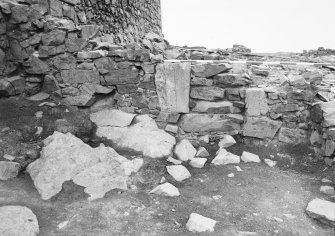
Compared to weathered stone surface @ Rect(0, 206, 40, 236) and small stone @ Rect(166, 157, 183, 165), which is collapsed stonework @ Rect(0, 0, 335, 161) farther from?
weathered stone surface @ Rect(0, 206, 40, 236)

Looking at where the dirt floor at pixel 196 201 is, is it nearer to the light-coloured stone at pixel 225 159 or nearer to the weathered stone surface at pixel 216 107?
the light-coloured stone at pixel 225 159

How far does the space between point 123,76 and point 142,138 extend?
1449mm

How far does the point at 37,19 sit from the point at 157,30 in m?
7.50

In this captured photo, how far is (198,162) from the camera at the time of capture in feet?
19.5

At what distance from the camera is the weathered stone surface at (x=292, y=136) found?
6336 mm

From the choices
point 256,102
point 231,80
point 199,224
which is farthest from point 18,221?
point 256,102

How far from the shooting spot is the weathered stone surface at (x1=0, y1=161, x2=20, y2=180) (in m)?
5.17

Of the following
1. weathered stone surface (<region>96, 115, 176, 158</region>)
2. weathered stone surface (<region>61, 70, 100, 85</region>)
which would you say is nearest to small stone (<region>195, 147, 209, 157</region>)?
weathered stone surface (<region>96, 115, 176, 158</region>)

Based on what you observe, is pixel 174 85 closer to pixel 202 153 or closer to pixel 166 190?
pixel 202 153

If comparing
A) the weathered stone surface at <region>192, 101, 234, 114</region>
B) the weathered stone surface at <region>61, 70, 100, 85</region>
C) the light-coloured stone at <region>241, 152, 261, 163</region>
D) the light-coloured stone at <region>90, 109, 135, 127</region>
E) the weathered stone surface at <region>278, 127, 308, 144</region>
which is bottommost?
the light-coloured stone at <region>241, 152, 261, 163</region>

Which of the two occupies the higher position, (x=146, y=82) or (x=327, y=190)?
(x=146, y=82)

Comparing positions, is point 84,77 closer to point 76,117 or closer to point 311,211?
point 76,117

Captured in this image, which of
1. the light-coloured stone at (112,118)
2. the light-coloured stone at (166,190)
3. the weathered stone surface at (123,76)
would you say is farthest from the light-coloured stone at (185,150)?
the weathered stone surface at (123,76)

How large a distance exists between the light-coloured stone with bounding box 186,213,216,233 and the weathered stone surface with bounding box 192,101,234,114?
2799 millimetres
